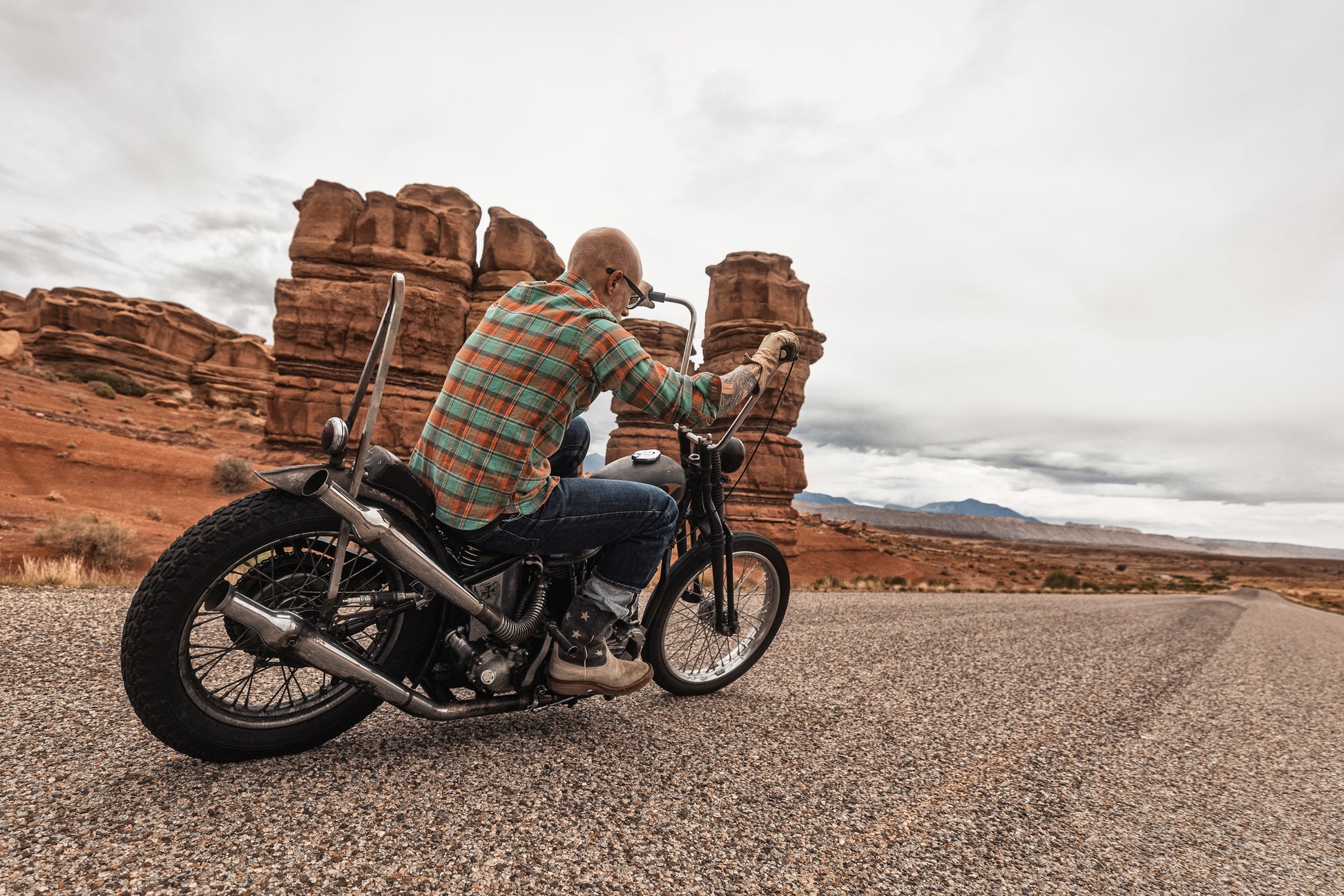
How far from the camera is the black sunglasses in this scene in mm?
2553

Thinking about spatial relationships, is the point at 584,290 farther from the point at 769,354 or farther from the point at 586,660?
the point at 586,660

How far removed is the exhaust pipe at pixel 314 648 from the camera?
200 centimetres

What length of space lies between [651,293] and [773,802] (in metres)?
2.06

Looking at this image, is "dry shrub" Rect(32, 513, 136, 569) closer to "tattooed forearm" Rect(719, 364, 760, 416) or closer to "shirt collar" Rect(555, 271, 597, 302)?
"shirt collar" Rect(555, 271, 597, 302)

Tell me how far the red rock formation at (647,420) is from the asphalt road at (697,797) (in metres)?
24.4

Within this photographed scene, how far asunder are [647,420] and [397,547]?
28.1m

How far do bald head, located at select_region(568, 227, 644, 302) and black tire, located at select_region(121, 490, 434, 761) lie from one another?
52.1 inches

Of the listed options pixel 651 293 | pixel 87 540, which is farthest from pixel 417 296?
pixel 651 293

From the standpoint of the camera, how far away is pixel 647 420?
3017 centimetres

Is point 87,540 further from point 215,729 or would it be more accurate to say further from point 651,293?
point 651,293

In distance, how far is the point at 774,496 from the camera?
30234 millimetres

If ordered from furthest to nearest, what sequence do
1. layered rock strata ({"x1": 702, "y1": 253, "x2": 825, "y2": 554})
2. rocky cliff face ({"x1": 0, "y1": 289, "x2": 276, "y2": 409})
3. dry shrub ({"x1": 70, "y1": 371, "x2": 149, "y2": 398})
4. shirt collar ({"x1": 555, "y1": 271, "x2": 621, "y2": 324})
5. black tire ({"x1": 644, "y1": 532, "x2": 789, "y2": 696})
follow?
rocky cliff face ({"x1": 0, "y1": 289, "x2": 276, "y2": 409}), dry shrub ({"x1": 70, "y1": 371, "x2": 149, "y2": 398}), layered rock strata ({"x1": 702, "y1": 253, "x2": 825, "y2": 554}), black tire ({"x1": 644, "y1": 532, "x2": 789, "y2": 696}), shirt collar ({"x1": 555, "y1": 271, "x2": 621, "y2": 324})

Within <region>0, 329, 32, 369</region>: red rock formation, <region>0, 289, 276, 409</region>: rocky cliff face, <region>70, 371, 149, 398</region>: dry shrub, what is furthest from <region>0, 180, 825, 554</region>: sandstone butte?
<region>0, 289, 276, 409</region>: rocky cliff face

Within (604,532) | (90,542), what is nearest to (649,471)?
(604,532)
